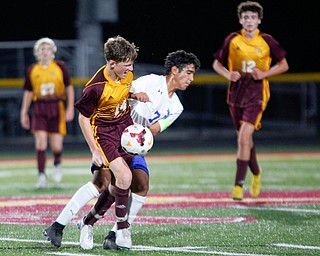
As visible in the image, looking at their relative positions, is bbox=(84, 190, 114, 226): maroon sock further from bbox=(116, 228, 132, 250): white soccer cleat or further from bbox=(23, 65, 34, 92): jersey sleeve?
bbox=(23, 65, 34, 92): jersey sleeve

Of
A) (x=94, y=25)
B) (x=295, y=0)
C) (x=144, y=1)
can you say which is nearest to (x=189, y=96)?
(x=94, y=25)

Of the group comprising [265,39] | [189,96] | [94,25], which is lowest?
[189,96]

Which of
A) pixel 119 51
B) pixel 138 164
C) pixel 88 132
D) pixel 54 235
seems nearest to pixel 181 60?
pixel 119 51

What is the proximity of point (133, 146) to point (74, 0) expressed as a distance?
25624 millimetres

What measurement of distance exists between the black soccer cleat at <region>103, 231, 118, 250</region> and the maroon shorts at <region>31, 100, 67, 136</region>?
5.51 meters

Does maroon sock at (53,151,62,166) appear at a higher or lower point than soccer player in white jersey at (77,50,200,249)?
lower

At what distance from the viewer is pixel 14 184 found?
42.4 ft

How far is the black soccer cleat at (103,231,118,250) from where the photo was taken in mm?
7048

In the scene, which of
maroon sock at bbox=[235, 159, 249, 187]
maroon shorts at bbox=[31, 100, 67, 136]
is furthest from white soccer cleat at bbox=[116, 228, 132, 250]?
maroon shorts at bbox=[31, 100, 67, 136]

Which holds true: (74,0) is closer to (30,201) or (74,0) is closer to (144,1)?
(144,1)

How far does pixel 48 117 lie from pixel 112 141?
17.8 feet

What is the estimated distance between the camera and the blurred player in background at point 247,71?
10367mm

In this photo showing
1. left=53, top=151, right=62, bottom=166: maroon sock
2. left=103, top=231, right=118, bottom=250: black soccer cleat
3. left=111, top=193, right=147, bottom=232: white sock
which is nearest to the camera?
left=103, top=231, right=118, bottom=250: black soccer cleat

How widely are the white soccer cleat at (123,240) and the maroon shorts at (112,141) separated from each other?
57 cm
